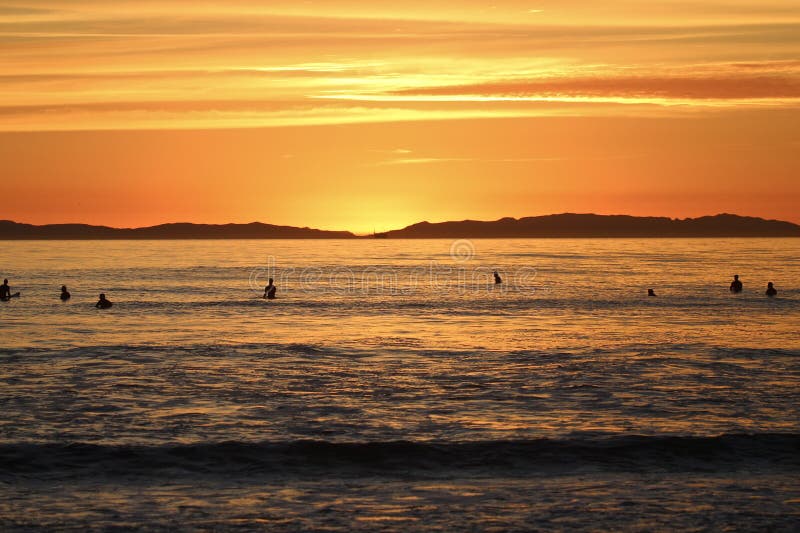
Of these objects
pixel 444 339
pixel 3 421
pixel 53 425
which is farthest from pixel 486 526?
pixel 444 339

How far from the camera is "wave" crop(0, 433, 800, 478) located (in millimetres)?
16297

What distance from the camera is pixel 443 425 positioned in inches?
760

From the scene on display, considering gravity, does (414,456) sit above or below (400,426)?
below

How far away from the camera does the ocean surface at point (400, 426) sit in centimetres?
1391

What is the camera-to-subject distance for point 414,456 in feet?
55.8

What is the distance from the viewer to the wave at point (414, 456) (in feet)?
53.5

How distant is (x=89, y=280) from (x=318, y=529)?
72.6 metres

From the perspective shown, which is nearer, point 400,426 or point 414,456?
point 414,456

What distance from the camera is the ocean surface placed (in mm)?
13906

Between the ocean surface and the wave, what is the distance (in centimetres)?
5

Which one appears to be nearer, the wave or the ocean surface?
the ocean surface

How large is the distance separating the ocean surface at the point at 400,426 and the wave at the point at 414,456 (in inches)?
2.1

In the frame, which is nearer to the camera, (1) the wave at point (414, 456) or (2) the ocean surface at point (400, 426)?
(2) the ocean surface at point (400, 426)

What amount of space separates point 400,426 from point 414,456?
2.26 m
